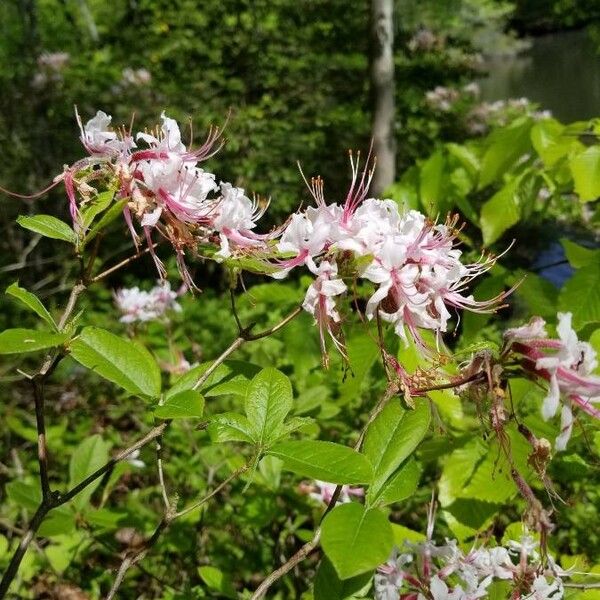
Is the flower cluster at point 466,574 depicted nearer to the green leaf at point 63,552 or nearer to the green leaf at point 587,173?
the green leaf at point 587,173

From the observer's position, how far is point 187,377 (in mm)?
896

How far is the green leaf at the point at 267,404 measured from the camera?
0.75 metres

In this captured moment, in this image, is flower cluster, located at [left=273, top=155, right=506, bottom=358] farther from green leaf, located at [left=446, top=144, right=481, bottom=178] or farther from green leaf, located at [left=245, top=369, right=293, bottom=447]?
green leaf, located at [left=446, top=144, right=481, bottom=178]

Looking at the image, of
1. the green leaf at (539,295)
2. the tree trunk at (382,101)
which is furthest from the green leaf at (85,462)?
the tree trunk at (382,101)

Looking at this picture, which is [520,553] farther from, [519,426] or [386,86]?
[386,86]

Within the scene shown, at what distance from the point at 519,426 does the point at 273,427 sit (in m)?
0.27

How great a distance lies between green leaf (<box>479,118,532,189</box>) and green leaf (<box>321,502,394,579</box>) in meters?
1.11

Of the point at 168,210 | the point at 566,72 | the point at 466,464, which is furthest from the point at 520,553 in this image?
the point at 566,72

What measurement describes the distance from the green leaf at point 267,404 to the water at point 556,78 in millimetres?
9220

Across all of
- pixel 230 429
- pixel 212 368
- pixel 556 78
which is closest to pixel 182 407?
pixel 230 429

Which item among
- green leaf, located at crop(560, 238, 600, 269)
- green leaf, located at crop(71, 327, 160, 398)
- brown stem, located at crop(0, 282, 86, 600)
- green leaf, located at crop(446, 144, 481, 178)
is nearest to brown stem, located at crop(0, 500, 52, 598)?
brown stem, located at crop(0, 282, 86, 600)

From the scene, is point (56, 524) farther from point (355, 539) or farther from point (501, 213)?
point (501, 213)

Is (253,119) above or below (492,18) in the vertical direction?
above

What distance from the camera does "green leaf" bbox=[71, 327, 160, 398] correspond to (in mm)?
794
